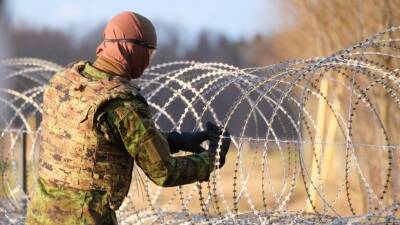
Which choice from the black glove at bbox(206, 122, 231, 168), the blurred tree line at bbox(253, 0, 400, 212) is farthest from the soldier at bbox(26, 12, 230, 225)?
the blurred tree line at bbox(253, 0, 400, 212)

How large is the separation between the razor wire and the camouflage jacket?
68cm

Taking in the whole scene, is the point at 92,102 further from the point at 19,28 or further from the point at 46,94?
the point at 19,28

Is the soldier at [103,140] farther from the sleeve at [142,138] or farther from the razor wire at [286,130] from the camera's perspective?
the razor wire at [286,130]

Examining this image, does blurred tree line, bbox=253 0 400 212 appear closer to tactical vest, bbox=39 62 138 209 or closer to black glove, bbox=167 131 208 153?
black glove, bbox=167 131 208 153

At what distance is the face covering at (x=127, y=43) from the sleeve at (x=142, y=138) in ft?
0.80

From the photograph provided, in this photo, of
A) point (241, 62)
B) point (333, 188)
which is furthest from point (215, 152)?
point (241, 62)

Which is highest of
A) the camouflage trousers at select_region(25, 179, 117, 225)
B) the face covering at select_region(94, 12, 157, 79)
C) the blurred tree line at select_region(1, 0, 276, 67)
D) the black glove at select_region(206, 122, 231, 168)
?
the blurred tree line at select_region(1, 0, 276, 67)

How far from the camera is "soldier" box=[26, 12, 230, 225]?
342 cm

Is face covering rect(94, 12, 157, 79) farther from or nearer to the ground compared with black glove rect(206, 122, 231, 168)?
farther from the ground

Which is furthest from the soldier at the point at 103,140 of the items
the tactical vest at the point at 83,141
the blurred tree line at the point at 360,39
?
the blurred tree line at the point at 360,39

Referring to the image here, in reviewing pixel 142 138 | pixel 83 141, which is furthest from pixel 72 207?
pixel 142 138

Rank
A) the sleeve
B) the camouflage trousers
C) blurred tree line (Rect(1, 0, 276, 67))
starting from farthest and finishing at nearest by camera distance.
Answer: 1. blurred tree line (Rect(1, 0, 276, 67))
2. the camouflage trousers
3. the sleeve

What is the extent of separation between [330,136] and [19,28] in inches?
1279

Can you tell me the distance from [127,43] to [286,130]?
4216 millimetres
